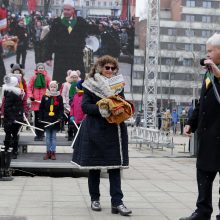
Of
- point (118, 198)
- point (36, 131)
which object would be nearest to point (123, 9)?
point (36, 131)

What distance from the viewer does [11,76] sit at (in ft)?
36.6

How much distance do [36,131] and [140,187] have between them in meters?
4.20

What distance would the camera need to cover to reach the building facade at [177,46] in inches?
3265

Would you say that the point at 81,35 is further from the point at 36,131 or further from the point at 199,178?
the point at 199,178

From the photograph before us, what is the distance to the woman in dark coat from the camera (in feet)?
21.6

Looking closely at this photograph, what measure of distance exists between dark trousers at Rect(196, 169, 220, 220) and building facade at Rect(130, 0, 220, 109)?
7392 centimetres

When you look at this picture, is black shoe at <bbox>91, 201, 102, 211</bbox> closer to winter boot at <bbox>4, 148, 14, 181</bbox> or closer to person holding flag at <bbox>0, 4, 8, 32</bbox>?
winter boot at <bbox>4, 148, 14, 181</bbox>

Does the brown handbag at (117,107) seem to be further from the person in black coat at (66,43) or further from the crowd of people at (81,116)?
the person in black coat at (66,43)

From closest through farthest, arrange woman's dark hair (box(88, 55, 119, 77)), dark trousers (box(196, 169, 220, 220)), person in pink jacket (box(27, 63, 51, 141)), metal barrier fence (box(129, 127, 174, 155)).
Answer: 1. dark trousers (box(196, 169, 220, 220))
2. woman's dark hair (box(88, 55, 119, 77))
3. person in pink jacket (box(27, 63, 51, 141))
4. metal barrier fence (box(129, 127, 174, 155))

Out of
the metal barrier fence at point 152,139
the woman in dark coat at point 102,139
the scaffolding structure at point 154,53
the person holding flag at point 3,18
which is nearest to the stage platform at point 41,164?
the woman in dark coat at point 102,139

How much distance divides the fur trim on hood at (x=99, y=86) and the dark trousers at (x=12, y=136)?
443 cm

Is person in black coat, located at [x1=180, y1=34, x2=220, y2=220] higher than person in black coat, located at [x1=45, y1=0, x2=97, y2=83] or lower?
lower

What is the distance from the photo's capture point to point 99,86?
21.9 ft

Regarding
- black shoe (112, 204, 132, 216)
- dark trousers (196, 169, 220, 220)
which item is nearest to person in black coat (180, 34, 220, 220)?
dark trousers (196, 169, 220, 220)
